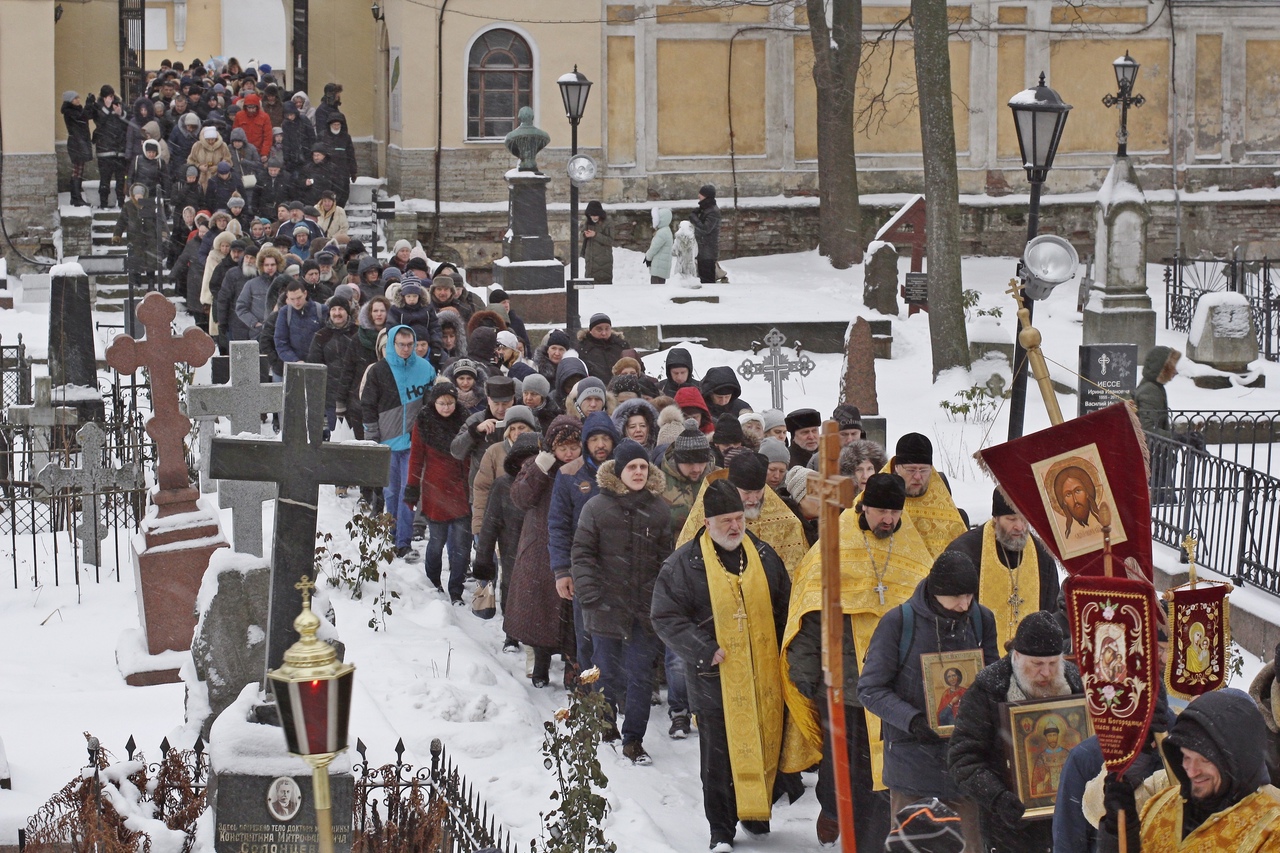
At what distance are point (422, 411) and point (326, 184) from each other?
14.1 m

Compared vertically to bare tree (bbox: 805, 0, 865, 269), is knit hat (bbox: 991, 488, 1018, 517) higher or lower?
lower

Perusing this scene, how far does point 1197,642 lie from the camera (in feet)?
17.1

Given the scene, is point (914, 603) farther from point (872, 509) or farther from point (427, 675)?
point (427, 675)

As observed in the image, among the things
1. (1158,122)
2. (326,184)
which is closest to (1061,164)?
(1158,122)

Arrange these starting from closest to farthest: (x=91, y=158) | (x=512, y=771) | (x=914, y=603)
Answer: (x=914, y=603), (x=512, y=771), (x=91, y=158)

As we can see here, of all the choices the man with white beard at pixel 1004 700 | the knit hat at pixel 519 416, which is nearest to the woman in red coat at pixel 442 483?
the knit hat at pixel 519 416

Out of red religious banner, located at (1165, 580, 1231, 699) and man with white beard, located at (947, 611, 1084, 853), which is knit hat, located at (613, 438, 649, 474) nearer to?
man with white beard, located at (947, 611, 1084, 853)

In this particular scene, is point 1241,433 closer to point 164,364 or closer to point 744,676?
point 744,676

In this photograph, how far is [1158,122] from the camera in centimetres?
2816

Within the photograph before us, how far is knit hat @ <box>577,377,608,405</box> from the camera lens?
973cm

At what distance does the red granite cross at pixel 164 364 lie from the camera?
8594mm

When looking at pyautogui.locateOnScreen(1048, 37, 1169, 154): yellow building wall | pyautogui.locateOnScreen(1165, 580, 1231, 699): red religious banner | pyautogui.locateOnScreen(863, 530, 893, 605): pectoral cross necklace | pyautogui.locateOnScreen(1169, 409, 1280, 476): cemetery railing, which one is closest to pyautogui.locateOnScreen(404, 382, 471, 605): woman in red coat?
pyautogui.locateOnScreen(863, 530, 893, 605): pectoral cross necklace

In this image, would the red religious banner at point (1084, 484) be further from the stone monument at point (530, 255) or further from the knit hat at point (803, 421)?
the stone monument at point (530, 255)

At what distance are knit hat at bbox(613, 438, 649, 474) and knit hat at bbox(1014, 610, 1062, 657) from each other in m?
3.01
